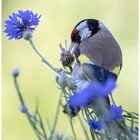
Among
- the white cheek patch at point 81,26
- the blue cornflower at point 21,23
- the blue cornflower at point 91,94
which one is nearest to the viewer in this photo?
the blue cornflower at point 91,94

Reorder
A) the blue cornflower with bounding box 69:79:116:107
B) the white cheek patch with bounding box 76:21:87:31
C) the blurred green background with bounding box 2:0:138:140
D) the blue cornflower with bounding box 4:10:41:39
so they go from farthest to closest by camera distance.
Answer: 1. the blurred green background with bounding box 2:0:138:140
2. the white cheek patch with bounding box 76:21:87:31
3. the blue cornflower with bounding box 4:10:41:39
4. the blue cornflower with bounding box 69:79:116:107

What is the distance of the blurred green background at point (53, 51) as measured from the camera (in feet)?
4.59

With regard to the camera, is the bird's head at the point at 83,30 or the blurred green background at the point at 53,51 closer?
the bird's head at the point at 83,30

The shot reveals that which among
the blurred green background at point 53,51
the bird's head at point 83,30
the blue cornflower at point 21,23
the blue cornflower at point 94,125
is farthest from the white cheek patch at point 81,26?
the blurred green background at point 53,51

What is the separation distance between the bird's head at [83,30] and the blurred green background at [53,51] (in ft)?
1.48

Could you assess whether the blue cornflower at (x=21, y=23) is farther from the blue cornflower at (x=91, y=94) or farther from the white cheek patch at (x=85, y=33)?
the blue cornflower at (x=91, y=94)

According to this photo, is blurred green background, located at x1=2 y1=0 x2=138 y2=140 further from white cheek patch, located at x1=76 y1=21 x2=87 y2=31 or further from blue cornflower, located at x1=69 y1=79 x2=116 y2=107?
blue cornflower, located at x1=69 y1=79 x2=116 y2=107

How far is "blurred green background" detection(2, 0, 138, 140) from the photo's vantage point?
4.59 ft

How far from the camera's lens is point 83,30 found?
781mm

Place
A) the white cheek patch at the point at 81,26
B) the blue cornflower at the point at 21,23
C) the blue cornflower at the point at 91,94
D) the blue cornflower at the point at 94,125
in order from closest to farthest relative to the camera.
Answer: the blue cornflower at the point at 91,94, the blue cornflower at the point at 94,125, the blue cornflower at the point at 21,23, the white cheek patch at the point at 81,26

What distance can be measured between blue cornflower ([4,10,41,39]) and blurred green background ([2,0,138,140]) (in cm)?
58

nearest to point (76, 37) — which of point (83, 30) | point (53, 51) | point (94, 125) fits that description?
point (83, 30)

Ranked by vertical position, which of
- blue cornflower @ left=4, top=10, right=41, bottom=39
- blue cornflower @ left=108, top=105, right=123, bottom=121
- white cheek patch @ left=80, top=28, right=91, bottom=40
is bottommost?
blue cornflower @ left=108, top=105, right=123, bottom=121

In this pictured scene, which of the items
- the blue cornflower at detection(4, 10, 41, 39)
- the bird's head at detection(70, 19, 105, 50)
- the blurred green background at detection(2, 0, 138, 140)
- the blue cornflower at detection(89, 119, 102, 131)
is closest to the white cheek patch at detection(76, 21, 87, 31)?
the bird's head at detection(70, 19, 105, 50)
